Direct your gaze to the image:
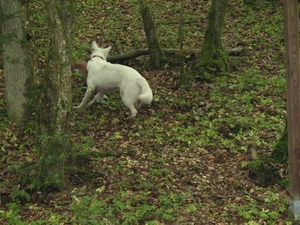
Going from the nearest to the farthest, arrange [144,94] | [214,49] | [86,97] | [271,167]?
[271,167] < [144,94] < [86,97] < [214,49]

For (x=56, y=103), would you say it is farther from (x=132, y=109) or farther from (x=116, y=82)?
(x=116, y=82)

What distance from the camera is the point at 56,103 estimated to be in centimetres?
681

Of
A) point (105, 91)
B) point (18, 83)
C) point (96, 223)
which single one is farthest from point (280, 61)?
point (96, 223)

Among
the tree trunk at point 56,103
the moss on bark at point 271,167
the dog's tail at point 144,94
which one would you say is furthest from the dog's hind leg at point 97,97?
the moss on bark at point 271,167

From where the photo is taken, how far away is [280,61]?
1375 cm

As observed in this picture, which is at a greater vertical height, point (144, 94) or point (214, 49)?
point (214, 49)

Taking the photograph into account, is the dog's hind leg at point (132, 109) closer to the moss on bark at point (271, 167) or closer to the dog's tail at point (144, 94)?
the dog's tail at point (144, 94)

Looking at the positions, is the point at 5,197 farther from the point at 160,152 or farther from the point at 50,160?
the point at 160,152

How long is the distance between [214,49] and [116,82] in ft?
11.3

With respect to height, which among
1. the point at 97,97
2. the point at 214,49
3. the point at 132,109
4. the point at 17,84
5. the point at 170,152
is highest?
the point at 214,49

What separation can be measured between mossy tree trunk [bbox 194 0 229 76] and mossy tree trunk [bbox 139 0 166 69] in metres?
1.09

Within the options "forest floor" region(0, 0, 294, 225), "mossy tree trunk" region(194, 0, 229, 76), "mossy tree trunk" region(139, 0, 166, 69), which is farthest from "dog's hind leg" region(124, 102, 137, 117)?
"mossy tree trunk" region(139, 0, 166, 69)

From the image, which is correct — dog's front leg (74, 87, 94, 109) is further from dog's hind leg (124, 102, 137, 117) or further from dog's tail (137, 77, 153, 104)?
dog's tail (137, 77, 153, 104)

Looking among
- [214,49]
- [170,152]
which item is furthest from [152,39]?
[170,152]
